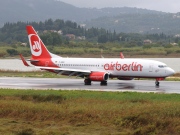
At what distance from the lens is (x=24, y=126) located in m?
23.0

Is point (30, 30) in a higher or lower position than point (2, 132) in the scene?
higher

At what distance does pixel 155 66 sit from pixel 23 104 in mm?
21088

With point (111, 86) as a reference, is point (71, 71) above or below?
above

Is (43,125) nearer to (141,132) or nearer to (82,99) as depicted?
(141,132)

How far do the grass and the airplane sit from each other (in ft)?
55.4

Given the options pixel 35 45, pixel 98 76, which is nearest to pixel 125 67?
pixel 98 76

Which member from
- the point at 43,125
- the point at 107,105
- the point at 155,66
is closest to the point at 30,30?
the point at 155,66

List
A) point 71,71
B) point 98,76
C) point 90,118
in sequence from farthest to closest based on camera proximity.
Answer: point 71,71, point 98,76, point 90,118

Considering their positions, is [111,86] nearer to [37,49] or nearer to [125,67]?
[125,67]

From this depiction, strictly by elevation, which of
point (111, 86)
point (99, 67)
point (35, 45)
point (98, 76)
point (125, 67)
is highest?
point (35, 45)

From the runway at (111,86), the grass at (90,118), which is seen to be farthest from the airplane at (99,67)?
the grass at (90,118)

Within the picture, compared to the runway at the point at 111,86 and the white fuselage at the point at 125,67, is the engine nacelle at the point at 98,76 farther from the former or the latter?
the white fuselage at the point at 125,67

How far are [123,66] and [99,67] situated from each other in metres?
3.13

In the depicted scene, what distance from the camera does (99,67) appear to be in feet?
163
